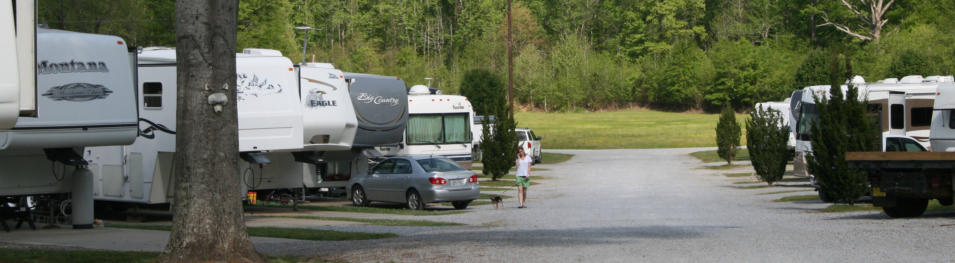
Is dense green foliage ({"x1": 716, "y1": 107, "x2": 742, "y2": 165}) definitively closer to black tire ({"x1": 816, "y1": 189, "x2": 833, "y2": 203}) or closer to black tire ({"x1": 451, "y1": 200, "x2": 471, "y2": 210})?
black tire ({"x1": 816, "y1": 189, "x2": 833, "y2": 203})

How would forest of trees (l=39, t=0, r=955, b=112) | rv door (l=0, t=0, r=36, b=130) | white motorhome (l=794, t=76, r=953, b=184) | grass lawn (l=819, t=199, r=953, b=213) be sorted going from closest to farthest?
rv door (l=0, t=0, r=36, b=130) → grass lawn (l=819, t=199, r=953, b=213) → white motorhome (l=794, t=76, r=953, b=184) → forest of trees (l=39, t=0, r=955, b=112)

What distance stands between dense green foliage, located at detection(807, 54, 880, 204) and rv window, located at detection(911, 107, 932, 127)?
705 cm

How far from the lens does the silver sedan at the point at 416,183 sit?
23703 millimetres

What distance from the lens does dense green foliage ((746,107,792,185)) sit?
31234 mm

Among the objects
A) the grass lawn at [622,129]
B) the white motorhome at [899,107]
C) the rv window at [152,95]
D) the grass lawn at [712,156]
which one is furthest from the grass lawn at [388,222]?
the grass lawn at [622,129]

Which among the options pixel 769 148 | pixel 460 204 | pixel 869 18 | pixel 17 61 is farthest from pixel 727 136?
pixel 869 18

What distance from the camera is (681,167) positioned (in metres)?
45.0

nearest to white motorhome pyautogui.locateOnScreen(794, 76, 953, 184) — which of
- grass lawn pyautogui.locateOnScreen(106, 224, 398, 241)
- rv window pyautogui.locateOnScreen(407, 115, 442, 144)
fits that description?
rv window pyautogui.locateOnScreen(407, 115, 442, 144)

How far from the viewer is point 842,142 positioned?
21766 mm

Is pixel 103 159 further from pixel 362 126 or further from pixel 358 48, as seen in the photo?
pixel 358 48

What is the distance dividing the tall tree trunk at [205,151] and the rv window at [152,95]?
862cm

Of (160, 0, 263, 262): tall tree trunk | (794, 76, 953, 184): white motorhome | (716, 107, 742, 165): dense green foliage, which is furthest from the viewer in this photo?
(716, 107, 742, 165): dense green foliage

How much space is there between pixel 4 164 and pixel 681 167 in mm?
32579

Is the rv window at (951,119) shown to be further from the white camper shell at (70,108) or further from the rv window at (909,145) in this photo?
the white camper shell at (70,108)
